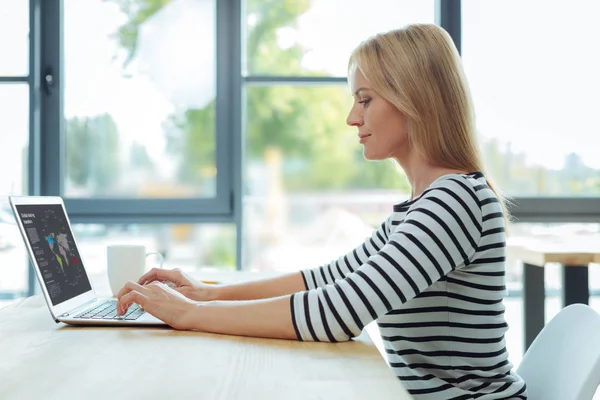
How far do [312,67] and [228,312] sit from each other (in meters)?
1.91

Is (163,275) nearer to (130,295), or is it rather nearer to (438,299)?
(130,295)

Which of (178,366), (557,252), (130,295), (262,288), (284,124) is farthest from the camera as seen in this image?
(284,124)

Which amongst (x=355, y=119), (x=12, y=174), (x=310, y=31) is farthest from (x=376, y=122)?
(x=12, y=174)

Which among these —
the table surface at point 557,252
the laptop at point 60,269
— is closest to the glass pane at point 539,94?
the table surface at point 557,252

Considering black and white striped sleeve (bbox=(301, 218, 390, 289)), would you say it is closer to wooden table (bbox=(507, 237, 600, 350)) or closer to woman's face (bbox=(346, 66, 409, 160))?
woman's face (bbox=(346, 66, 409, 160))

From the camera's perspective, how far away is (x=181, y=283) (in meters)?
1.36

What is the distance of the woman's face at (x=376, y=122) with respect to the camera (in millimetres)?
1287

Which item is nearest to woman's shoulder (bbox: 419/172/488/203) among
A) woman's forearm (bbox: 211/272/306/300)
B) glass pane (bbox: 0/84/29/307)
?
woman's forearm (bbox: 211/272/306/300)

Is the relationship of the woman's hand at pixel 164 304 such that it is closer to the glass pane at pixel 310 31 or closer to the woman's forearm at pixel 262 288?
the woman's forearm at pixel 262 288

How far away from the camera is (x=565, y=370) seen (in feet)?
3.65

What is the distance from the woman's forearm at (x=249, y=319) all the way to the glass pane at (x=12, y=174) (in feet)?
6.50

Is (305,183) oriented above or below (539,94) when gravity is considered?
below

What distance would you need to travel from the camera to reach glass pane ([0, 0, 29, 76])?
2.79m

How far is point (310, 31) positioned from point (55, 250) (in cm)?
182
